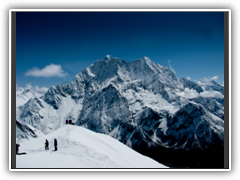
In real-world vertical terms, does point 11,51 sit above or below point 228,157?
above

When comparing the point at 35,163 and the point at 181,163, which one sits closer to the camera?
the point at 35,163
